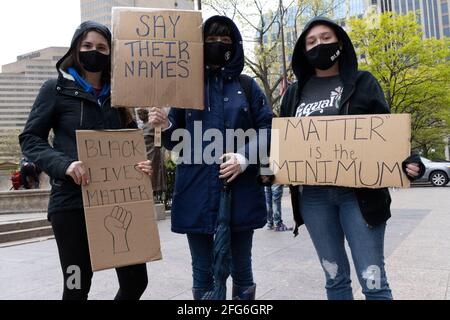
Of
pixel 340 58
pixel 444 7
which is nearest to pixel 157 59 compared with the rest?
pixel 340 58

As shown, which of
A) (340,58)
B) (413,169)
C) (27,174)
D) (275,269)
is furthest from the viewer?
(27,174)

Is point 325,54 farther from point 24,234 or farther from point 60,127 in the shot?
point 24,234

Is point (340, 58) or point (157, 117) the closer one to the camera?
point (157, 117)

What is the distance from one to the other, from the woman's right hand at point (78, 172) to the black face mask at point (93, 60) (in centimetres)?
59

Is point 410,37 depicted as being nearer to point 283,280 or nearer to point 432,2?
point 283,280

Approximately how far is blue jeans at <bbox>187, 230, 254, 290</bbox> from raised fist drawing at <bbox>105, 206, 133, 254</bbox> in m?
0.37

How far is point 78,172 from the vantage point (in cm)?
230

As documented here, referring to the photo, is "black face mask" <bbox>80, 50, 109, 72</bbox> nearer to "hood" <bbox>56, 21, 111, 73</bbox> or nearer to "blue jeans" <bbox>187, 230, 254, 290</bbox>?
"hood" <bbox>56, 21, 111, 73</bbox>

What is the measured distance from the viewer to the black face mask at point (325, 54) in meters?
2.54

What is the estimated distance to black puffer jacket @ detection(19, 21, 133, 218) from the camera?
2.35 meters

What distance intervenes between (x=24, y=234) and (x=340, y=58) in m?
7.06

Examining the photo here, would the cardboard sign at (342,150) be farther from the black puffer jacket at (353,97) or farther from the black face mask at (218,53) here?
the black face mask at (218,53)

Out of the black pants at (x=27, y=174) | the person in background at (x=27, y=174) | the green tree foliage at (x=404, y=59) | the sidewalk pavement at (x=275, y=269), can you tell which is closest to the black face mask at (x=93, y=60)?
the sidewalk pavement at (x=275, y=269)

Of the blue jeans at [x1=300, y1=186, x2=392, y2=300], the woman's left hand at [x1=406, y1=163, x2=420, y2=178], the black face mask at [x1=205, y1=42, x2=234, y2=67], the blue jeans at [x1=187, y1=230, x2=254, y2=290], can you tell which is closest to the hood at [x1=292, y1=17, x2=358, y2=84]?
the black face mask at [x1=205, y1=42, x2=234, y2=67]
